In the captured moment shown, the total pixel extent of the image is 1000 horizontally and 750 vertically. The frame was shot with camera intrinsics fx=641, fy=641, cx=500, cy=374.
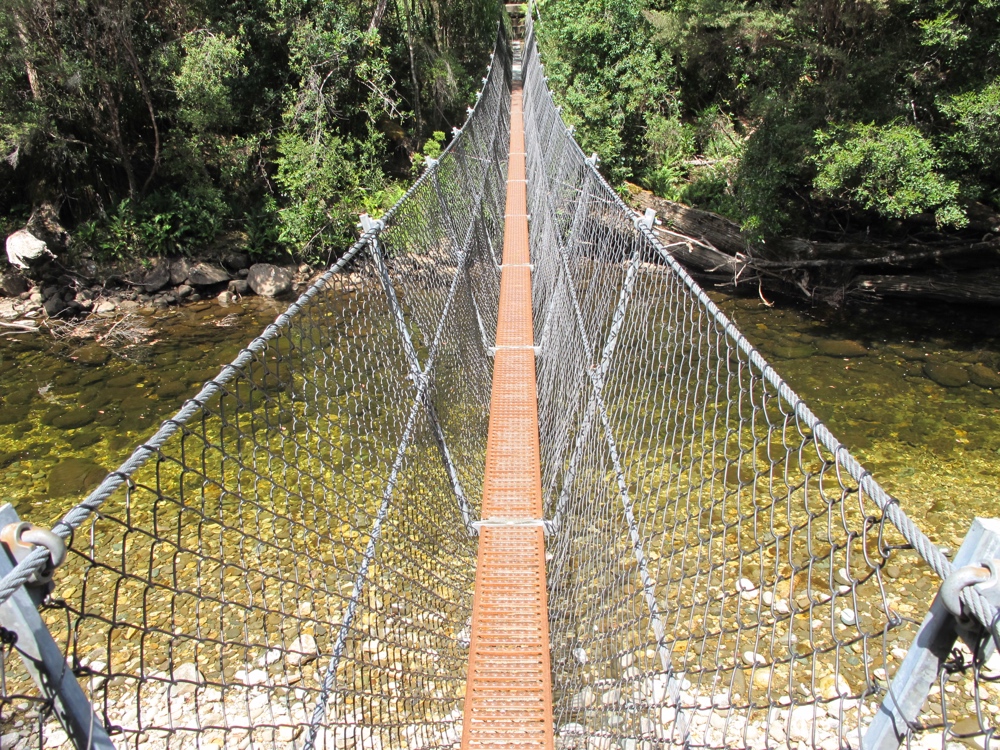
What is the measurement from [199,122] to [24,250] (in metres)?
2.34

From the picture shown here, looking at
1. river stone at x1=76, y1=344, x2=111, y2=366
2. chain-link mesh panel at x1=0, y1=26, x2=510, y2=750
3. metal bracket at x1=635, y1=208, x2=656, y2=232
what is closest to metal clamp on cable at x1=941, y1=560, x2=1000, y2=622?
chain-link mesh panel at x1=0, y1=26, x2=510, y2=750

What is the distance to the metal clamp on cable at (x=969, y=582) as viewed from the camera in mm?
576

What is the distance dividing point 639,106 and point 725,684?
7.73m

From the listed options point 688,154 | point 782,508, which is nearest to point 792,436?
point 782,508

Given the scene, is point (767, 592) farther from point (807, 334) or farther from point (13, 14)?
point (13, 14)

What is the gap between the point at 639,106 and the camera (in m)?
8.60

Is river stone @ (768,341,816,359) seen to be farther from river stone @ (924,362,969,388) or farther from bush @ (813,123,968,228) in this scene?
bush @ (813,123,968,228)

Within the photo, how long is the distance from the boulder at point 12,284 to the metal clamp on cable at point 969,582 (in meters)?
8.59

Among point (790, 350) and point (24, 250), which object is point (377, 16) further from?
point (790, 350)

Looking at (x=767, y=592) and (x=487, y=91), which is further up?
(x=487, y=91)

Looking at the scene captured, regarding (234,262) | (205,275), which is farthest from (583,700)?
(234,262)

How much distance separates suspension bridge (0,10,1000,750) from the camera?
3.09 feet

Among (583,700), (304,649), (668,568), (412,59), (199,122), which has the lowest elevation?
(304,649)

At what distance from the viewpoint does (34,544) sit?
2.30 ft
